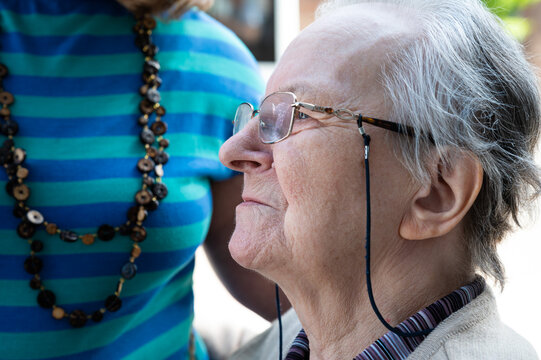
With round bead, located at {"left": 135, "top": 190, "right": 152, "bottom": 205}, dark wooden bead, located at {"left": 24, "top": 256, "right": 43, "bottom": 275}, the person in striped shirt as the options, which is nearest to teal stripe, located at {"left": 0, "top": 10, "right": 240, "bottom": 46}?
the person in striped shirt

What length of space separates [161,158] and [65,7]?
45cm

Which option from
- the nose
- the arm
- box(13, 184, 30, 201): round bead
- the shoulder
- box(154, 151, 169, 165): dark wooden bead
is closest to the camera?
the shoulder

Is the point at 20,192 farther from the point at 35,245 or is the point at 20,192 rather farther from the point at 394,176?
the point at 394,176

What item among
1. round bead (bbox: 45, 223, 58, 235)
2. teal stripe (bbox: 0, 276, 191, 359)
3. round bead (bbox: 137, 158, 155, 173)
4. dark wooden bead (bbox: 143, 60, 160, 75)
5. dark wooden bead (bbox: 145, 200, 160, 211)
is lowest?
teal stripe (bbox: 0, 276, 191, 359)

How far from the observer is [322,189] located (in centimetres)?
114

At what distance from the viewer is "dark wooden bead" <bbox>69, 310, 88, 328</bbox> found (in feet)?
4.80

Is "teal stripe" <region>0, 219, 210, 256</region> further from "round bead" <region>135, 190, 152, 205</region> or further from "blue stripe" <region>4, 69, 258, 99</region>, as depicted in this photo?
"blue stripe" <region>4, 69, 258, 99</region>

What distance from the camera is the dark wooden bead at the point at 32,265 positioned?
4.69ft

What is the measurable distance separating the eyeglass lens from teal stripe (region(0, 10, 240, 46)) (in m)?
0.53

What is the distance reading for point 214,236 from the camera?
1792 mm

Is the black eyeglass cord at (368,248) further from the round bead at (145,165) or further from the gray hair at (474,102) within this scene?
the round bead at (145,165)

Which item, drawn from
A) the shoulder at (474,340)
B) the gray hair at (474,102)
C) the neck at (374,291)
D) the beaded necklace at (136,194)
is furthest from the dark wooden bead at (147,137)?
the shoulder at (474,340)

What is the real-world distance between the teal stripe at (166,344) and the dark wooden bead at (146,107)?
57cm

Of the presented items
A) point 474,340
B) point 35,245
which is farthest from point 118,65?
point 474,340
